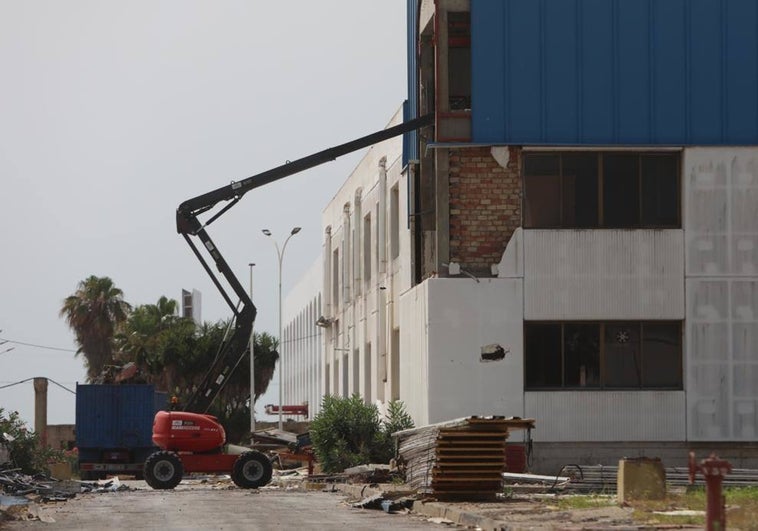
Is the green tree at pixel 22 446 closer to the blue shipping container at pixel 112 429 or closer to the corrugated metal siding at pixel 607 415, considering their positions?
the blue shipping container at pixel 112 429

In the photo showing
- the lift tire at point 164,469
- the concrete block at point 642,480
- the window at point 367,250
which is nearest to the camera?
the concrete block at point 642,480

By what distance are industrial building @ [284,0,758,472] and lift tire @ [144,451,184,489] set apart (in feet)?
18.2

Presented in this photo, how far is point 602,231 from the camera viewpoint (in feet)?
108

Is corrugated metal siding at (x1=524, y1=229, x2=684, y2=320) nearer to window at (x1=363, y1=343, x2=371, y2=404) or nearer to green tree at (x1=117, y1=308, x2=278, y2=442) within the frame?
window at (x1=363, y1=343, x2=371, y2=404)

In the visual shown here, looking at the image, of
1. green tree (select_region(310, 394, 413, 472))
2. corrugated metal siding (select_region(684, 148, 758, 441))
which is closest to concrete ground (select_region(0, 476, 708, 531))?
green tree (select_region(310, 394, 413, 472))

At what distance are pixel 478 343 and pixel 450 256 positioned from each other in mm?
1985

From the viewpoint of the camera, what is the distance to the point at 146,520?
21125 millimetres

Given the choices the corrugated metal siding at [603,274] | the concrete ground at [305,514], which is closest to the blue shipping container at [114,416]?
the concrete ground at [305,514]

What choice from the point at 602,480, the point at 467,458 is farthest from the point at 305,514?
the point at 602,480

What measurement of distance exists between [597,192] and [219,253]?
29.5 ft

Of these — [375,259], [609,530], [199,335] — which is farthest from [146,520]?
[199,335]

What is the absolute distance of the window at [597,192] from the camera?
33.0 metres

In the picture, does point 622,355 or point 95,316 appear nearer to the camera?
point 622,355

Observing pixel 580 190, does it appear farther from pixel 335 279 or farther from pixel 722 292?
pixel 335 279
